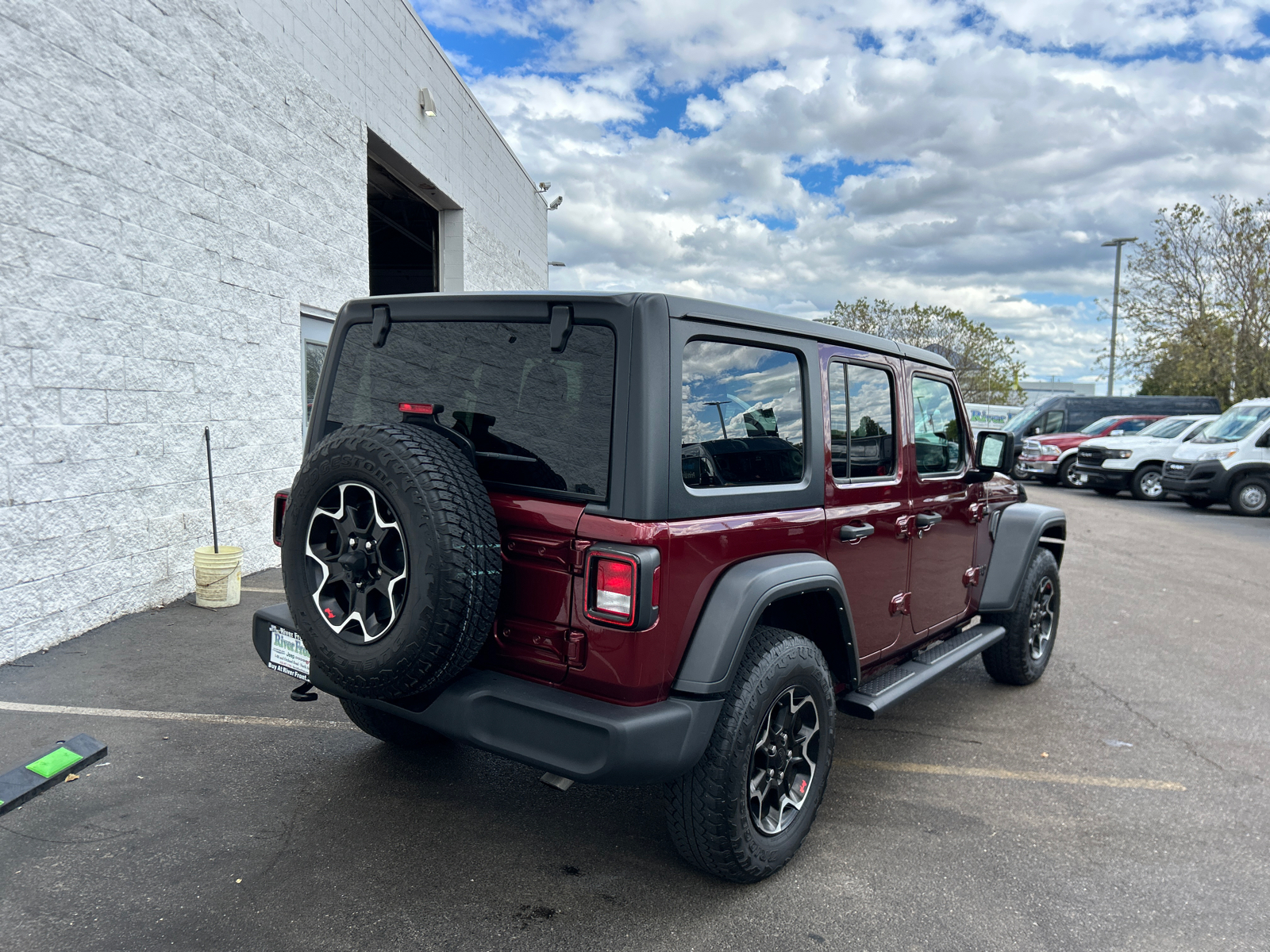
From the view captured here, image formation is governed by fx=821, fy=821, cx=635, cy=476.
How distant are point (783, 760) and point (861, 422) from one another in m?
1.42

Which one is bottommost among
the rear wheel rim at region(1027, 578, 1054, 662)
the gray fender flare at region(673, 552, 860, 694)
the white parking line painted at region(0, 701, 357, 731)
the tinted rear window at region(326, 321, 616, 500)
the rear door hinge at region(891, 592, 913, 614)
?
the white parking line painted at region(0, 701, 357, 731)

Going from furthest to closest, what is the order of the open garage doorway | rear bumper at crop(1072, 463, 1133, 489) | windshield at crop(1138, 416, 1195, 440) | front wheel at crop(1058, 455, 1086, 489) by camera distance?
1. front wheel at crop(1058, 455, 1086, 489)
2. windshield at crop(1138, 416, 1195, 440)
3. rear bumper at crop(1072, 463, 1133, 489)
4. the open garage doorway

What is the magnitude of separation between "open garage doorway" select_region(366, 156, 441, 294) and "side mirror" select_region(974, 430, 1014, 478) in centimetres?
806

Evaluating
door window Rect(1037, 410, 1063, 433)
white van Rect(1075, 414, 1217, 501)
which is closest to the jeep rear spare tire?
white van Rect(1075, 414, 1217, 501)

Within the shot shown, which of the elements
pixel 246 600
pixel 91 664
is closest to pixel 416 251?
pixel 246 600

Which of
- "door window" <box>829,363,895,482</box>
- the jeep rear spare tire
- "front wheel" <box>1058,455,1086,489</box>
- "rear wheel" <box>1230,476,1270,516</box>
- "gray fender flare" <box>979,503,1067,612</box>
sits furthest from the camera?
"front wheel" <box>1058,455,1086,489</box>

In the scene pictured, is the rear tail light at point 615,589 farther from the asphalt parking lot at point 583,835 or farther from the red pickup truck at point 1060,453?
the red pickup truck at point 1060,453

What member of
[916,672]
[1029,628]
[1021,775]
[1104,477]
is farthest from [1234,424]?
[916,672]

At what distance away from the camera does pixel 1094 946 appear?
2.50 metres

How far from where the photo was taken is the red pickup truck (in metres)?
19.2

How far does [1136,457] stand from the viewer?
16.8m

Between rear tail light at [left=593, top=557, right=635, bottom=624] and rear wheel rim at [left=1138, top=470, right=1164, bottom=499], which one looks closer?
rear tail light at [left=593, top=557, right=635, bottom=624]

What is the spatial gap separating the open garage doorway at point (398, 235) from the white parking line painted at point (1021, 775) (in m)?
8.77

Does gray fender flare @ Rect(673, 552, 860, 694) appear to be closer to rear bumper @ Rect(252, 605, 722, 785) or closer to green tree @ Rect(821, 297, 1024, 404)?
rear bumper @ Rect(252, 605, 722, 785)
